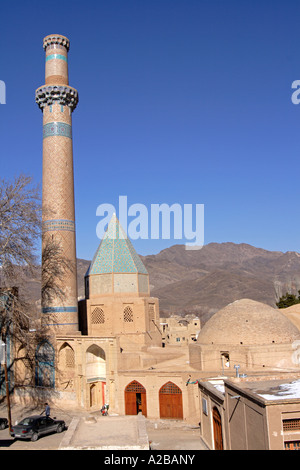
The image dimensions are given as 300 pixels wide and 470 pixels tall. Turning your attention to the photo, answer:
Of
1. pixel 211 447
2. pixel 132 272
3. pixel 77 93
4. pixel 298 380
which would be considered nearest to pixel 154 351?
pixel 132 272

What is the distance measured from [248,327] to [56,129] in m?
13.8

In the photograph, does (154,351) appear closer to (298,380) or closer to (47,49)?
(298,380)

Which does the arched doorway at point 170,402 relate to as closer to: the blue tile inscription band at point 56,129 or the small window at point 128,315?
the small window at point 128,315

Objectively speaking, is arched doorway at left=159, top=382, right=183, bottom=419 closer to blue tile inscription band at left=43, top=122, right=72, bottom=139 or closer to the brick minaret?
the brick minaret

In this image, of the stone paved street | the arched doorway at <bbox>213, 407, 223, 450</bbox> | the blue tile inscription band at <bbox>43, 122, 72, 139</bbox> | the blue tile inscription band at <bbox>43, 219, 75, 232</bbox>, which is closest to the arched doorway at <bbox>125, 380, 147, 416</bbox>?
the stone paved street

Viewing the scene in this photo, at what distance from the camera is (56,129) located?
2267 cm

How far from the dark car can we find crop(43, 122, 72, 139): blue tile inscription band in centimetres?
Result: 1432

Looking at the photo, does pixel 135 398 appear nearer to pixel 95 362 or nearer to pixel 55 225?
pixel 95 362

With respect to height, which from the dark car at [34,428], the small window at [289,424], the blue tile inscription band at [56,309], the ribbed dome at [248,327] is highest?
the blue tile inscription band at [56,309]

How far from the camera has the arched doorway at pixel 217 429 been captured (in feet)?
38.0

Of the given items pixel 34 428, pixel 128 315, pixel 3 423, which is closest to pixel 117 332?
pixel 128 315

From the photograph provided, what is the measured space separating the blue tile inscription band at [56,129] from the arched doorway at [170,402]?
13.6m

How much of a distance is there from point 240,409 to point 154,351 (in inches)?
502

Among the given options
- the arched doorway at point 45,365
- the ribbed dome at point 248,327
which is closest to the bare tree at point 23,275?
the arched doorway at point 45,365
